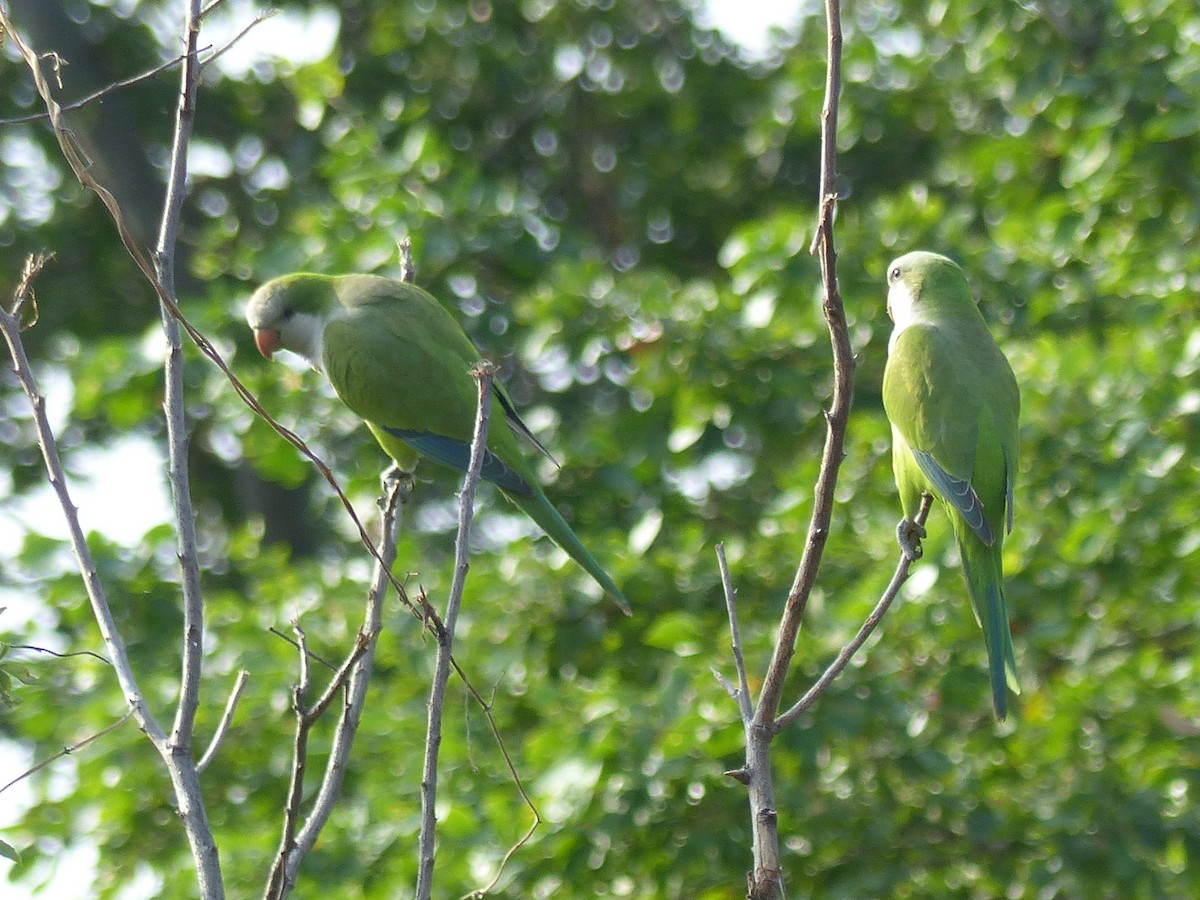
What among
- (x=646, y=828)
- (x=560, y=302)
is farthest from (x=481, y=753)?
(x=560, y=302)

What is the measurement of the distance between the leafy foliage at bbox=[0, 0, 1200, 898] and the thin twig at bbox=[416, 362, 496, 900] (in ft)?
6.94

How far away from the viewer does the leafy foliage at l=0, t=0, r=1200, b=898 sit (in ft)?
13.1

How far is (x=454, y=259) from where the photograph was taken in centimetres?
551

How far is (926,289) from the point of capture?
330 cm

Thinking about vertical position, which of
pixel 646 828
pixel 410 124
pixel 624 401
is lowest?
pixel 646 828

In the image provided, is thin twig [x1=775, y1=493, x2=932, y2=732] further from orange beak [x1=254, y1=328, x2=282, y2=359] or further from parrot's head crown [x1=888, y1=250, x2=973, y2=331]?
orange beak [x1=254, y1=328, x2=282, y2=359]

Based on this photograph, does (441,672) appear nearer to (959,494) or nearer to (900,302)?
(959,494)

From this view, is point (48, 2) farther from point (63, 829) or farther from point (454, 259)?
point (63, 829)

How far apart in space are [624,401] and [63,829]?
8.78ft

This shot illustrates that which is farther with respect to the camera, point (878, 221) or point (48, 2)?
point (48, 2)

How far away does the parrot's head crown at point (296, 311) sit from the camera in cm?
430

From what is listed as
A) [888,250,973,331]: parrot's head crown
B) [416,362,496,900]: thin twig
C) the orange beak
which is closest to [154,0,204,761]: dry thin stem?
[416,362,496,900]: thin twig

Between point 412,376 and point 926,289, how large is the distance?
1462mm

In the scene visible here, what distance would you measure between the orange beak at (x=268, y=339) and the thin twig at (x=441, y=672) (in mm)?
2780
